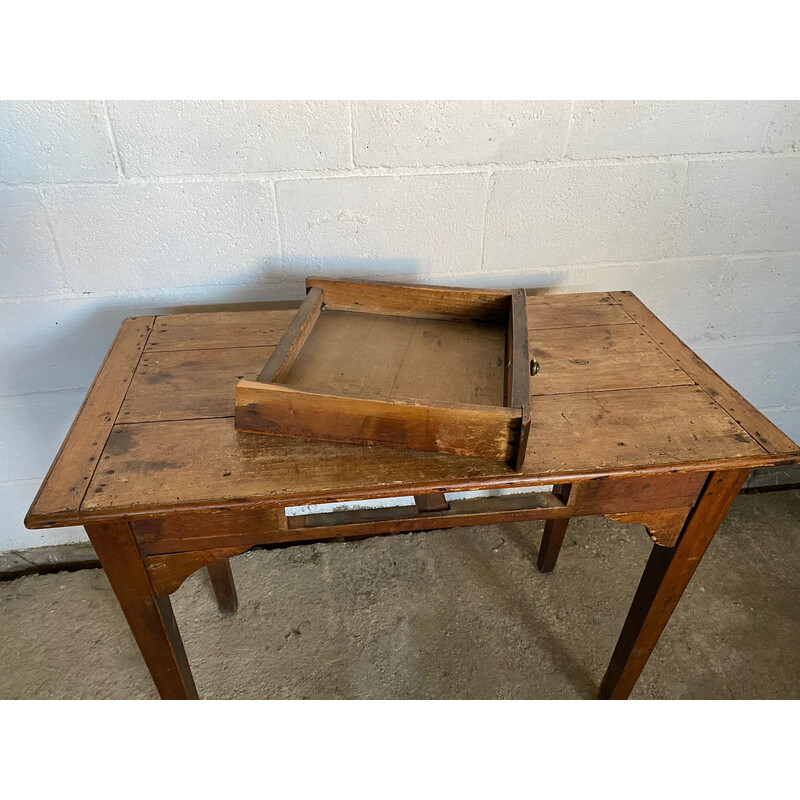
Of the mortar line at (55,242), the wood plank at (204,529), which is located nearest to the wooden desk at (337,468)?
the wood plank at (204,529)

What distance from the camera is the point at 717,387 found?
37.4 inches

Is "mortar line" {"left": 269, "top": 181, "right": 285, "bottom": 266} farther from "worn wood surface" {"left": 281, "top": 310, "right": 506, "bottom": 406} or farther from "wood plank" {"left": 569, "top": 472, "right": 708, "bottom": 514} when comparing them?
"wood plank" {"left": 569, "top": 472, "right": 708, "bottom": 514}

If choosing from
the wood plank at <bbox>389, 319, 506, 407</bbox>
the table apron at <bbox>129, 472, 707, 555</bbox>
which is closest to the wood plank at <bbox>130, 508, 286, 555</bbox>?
the table apron at <bbox>129, 472, 707, 555</bbox>

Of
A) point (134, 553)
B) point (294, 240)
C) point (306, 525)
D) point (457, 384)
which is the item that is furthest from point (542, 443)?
point (294, 240)

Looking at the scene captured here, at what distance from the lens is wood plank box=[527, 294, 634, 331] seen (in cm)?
115

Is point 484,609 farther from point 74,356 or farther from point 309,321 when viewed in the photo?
point 74,356

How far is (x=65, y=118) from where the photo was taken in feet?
3.39

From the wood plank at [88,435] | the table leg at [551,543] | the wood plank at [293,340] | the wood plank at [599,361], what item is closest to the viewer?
the wood plank at [88,435]

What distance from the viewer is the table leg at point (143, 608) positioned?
763 millimetres

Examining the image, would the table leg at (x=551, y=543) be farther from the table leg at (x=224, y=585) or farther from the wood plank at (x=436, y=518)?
the table leg at (x=224, y=585)

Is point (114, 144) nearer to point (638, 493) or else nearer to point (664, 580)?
point (638, 493)

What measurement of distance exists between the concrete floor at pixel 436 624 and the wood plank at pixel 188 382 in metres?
0.76

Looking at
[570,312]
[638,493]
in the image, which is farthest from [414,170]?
[638,493]

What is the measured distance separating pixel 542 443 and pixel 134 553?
599 mm
